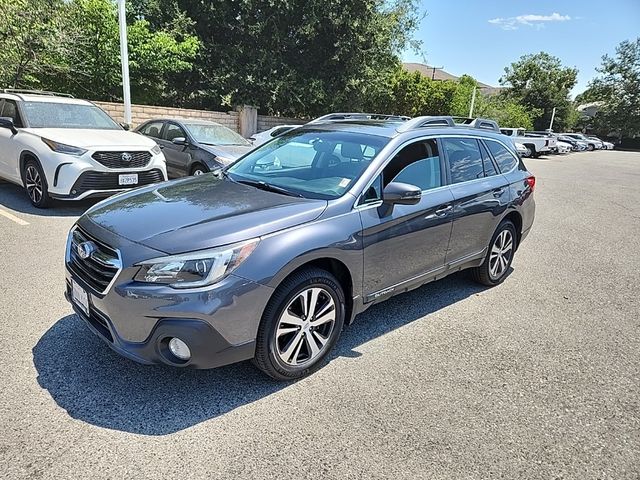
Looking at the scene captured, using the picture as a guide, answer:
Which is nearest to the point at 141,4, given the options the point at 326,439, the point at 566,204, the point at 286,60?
the point at 286,60

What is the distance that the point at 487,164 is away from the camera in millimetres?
4539

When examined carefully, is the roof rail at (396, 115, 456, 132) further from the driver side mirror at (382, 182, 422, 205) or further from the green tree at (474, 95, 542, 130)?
the green tree at (474, 95, 542, 130)

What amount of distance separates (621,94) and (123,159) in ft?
211

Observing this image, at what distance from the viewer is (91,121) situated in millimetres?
7395

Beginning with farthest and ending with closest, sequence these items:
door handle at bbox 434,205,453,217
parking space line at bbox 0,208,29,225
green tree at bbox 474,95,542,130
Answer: green tree at bbox 474,95,542,130 → parking space line at bbox 0,208,29,225 → door handle at bbox 434,205,453,217

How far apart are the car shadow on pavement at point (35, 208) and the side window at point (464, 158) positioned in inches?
206

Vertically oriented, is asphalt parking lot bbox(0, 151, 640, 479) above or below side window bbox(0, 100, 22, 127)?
below

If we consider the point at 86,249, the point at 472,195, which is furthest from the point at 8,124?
the point at 472,195

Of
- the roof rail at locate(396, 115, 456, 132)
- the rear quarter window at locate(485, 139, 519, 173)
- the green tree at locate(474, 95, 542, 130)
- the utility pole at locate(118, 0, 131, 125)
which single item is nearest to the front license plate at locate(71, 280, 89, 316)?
the roof rail at locate(396, 115, 456, 132)

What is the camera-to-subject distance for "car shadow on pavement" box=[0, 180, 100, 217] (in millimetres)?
6473

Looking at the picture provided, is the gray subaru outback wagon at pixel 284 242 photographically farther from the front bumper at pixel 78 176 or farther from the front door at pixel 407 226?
the front bumper at pixel 78 176

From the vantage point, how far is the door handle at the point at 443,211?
3.74m

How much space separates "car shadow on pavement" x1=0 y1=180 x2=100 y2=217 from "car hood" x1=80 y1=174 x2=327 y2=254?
383 cm

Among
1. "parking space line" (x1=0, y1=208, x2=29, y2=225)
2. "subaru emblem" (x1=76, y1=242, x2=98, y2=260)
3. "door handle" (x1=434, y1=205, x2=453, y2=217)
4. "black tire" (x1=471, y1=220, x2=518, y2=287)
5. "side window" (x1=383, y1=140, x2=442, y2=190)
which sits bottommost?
"parking space line" (x1=0, y1=208, x2=29, y2=225)
